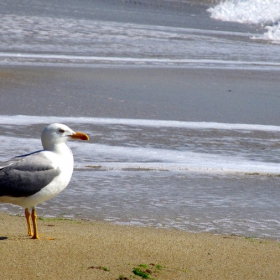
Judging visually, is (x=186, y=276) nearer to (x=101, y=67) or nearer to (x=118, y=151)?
(x=118, y=151)

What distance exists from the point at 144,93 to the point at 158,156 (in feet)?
12.8

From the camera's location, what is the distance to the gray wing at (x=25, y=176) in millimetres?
4617

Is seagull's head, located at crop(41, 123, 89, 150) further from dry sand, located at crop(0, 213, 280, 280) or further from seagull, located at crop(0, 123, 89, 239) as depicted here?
dry sand, located at crop(0, 213, 280, 280)

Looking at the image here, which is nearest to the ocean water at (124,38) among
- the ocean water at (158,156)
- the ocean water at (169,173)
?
the ocean water at (158,156)

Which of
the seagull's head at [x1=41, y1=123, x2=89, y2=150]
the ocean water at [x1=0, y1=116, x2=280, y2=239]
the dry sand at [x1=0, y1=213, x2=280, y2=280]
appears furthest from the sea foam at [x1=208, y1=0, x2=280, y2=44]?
the seagull's head at [x1=41, y1=123, x2=89, y2=150]

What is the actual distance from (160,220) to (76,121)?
12.8 feet

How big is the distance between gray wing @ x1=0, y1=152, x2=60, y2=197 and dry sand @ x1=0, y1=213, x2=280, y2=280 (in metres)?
0.33

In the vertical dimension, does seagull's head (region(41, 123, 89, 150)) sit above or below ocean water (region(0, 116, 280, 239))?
above

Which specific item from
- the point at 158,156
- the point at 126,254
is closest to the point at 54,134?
the point at 126,254

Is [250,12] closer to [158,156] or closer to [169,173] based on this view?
[158,156]

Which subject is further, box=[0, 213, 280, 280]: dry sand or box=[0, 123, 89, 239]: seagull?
box=[0, 123, 89, 239]: seagull

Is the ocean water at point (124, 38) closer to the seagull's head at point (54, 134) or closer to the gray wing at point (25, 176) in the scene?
the seagull's head at point (54, 134)

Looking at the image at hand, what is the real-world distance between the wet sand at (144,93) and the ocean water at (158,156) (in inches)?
21.2

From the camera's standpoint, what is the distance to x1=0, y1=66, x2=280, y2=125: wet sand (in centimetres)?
1001
